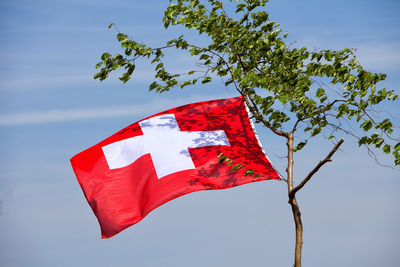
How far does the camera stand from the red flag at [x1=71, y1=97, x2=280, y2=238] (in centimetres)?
991

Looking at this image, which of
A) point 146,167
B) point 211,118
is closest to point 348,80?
point 211,118

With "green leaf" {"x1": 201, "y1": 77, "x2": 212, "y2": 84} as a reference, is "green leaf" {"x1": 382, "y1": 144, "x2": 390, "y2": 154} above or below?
below

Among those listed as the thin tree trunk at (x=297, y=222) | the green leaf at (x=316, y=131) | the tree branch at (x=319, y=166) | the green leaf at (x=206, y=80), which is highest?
the green leaf at (x=206, y=80)

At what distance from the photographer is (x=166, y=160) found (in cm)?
1041

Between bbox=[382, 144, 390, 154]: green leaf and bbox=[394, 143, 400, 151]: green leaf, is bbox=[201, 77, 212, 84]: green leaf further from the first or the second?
bbox=[394, 143, 400, 151]: green leaf

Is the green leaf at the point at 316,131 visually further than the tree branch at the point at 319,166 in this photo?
Yes

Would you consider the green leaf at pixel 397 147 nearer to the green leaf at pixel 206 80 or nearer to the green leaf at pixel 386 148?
the green leaf at pixel 386 148

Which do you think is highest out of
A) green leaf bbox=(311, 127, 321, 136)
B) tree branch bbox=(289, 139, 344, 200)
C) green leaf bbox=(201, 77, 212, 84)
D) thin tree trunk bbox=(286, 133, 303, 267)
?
green leaf bbox=(201, 77, 212, 84)

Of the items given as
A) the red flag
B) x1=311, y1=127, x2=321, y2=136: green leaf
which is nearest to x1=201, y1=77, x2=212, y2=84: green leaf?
the red flag

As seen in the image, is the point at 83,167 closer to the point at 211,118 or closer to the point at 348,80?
the point at 211,118

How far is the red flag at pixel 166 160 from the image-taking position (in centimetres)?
991

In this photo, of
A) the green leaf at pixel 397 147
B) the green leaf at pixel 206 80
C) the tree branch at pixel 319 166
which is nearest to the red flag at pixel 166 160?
the tree branch at pixel 319 166

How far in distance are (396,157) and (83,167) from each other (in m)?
6.97

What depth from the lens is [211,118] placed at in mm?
11281
